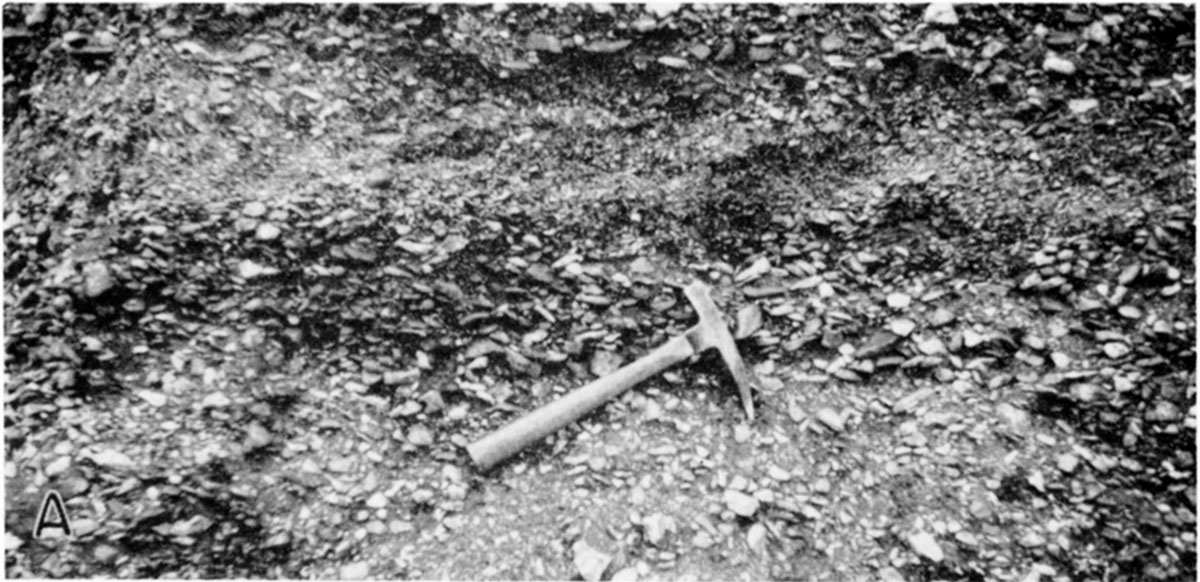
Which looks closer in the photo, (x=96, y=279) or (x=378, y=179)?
(x=96, y=279)

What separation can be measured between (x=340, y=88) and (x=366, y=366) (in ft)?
4.80

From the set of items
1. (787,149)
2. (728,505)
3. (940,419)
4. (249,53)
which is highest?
(249,53)

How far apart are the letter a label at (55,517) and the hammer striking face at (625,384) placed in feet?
4.72

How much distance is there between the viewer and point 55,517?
2369 millimetres

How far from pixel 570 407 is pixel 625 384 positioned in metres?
0.27

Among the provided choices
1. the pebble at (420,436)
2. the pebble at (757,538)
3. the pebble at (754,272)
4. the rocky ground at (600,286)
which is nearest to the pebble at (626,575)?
the rocky ground at (600,286)

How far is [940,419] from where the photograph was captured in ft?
9.23

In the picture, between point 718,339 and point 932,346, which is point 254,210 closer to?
point 718,339

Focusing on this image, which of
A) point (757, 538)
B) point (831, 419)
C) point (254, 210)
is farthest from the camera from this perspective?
point (254, 210)

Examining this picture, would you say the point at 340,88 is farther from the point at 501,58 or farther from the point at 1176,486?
the point at 1176,486

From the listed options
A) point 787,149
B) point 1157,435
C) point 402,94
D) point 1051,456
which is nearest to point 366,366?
point 402,94

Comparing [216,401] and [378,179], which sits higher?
[378,179]

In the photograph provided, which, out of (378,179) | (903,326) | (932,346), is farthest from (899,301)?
(378,179)

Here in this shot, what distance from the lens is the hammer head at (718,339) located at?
293 centimetres
